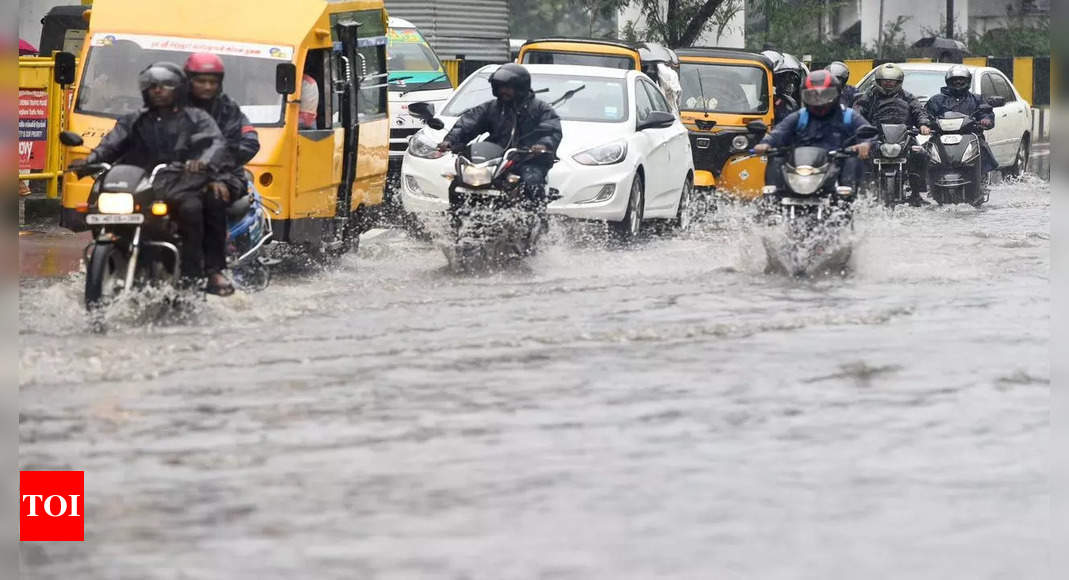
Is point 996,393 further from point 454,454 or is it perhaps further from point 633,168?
point 633,168

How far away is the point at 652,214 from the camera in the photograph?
62.9 ft

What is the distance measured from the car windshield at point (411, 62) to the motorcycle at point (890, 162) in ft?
16.6

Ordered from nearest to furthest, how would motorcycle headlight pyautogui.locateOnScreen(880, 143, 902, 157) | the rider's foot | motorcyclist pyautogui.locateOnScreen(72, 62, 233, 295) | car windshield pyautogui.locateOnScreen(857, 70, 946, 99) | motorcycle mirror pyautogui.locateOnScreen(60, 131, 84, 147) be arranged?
1. motorcyclist pyautogui.locateOnScreen(72, 62, 233, 295)
2. the rider's foot
3. motorcycle mirror pyautogui.locateOnScreen(60, 131, 84, 147)
4. motorcycle headlight pyautogui.locateOnScreen(880, 143, 902, 157)
5. car windshield pyautogui.locateOnScreen(857, 70, 946, 99)

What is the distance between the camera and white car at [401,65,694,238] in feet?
58.0

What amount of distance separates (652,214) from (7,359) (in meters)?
11.7

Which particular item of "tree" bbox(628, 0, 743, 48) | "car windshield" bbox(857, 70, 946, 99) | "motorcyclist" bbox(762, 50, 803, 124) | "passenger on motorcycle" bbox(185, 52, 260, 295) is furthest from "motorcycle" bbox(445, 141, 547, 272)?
"tree" bbox(628, 0, 743, 48)

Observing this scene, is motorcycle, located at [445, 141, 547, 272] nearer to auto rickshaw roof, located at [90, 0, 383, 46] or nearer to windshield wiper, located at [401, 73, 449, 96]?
auto rickshaw roof, located at [90, 0, 383, 46]

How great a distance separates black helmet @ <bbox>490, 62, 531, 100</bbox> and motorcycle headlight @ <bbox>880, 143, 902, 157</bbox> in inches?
254

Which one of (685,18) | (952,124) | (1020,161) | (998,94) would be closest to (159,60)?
(952,124)

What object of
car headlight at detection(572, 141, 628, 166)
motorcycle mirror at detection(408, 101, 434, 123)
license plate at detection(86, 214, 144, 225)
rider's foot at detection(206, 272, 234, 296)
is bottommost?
rider's foot at detection(206, 272, 234, 296)

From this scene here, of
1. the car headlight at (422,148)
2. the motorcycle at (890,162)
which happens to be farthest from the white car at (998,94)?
the car headlight at (422,148)

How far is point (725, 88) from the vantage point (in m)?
24.6

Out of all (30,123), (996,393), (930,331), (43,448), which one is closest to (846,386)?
(996,393)

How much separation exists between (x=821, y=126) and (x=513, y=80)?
93.1 inches
